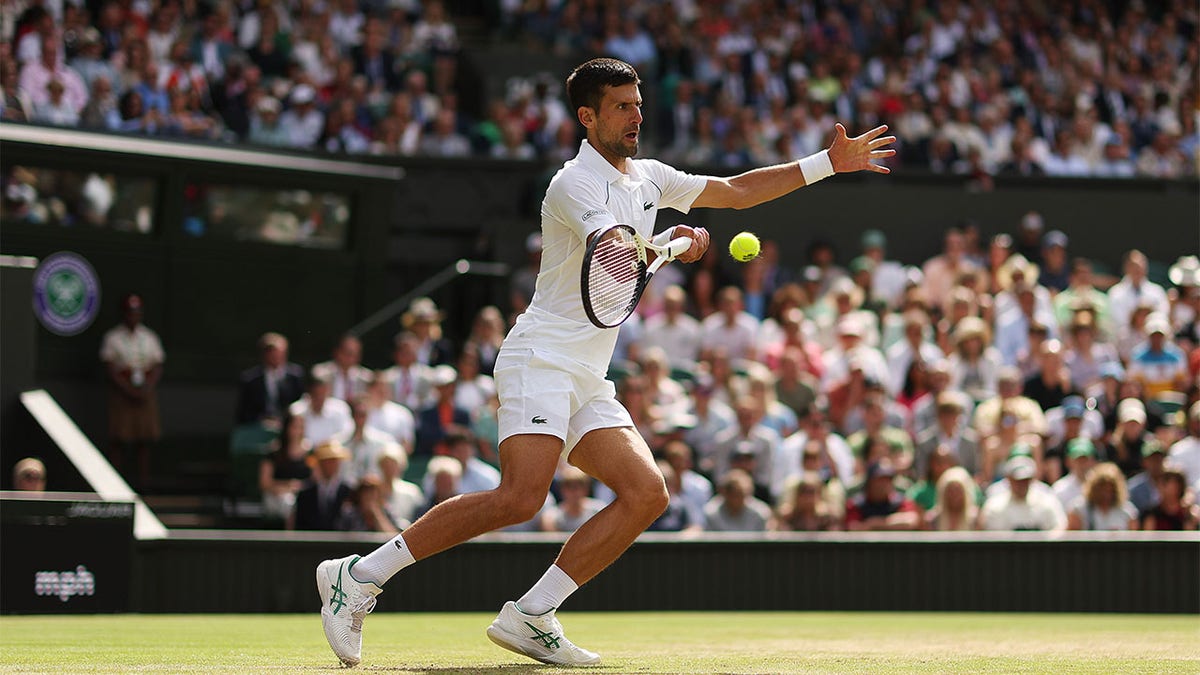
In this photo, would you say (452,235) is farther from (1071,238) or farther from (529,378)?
(529,378)

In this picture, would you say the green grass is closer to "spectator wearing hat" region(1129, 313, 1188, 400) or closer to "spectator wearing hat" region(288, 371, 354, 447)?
"spectator wearing hat" region(288, 371, 354, 447)

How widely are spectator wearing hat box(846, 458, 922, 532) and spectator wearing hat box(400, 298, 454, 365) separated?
4169 mm

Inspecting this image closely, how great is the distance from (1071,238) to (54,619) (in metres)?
12.2

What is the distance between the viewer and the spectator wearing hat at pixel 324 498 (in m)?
12.0

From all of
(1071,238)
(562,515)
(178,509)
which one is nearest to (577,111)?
(562,515)

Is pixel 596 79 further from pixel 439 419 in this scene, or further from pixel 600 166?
pixel 439 419

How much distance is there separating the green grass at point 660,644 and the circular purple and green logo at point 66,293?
5447 millimetres

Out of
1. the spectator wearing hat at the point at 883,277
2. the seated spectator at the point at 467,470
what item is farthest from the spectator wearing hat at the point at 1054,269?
the seated spectator at the point at 467,470

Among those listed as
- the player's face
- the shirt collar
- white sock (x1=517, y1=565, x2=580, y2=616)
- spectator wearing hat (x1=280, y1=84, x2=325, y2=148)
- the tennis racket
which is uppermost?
A: spectator wearing hat (x1=280, y1=84, x2=325, y2=148)

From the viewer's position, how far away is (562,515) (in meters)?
12.2

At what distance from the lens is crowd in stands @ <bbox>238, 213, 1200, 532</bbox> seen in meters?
12.3

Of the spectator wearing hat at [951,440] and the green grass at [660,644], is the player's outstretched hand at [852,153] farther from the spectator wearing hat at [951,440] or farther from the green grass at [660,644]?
the spectator wearing hat at [951,440]

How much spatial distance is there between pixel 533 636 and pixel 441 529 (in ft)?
1.55

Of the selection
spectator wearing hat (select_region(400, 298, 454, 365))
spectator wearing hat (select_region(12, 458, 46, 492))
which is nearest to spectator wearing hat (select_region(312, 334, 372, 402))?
spectator wearing hat (select_region(400, 298, 454, 365))
